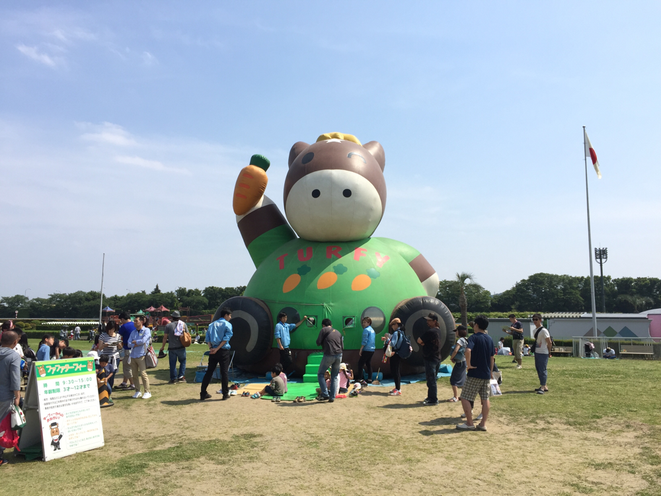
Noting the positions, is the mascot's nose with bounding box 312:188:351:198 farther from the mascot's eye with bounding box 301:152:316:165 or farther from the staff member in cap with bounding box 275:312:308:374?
the staff member in cap with bounding box 275:312:308:374

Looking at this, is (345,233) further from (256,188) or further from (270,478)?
(270,478)

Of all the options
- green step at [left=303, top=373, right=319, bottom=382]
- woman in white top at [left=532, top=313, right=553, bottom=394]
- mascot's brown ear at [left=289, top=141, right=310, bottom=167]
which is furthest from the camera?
mascot's brown ear at [left=289, top=141, right=310, bottom=167]

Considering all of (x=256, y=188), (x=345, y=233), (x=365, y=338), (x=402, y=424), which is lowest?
(x=402, y=424)

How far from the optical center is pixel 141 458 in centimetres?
554

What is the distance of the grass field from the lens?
466 cm

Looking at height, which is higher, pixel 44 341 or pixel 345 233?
pixel 345 233

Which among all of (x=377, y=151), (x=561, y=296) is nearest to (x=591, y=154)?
(x=377, y=151)

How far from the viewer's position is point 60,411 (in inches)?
229

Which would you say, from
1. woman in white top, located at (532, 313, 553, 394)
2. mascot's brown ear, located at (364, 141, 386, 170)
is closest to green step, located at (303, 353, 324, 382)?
woman in white top, located at (532, 313, 553, 394)

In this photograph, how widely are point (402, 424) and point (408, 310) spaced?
3.91m

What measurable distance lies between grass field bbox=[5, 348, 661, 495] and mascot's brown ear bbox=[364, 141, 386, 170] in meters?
7.19

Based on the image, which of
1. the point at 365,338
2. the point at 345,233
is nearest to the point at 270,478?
the point at 365,338

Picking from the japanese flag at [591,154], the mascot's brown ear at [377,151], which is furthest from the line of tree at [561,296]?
the mascot's brown ear at [377,151]

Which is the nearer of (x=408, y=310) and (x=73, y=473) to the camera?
(x=73, y=473)
